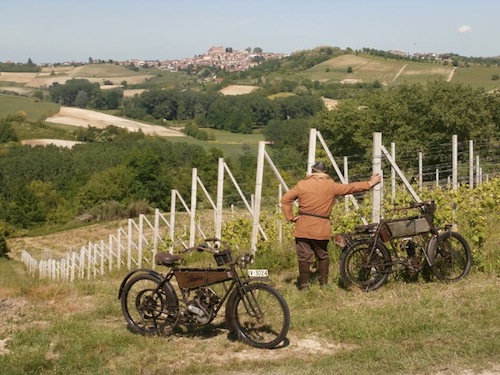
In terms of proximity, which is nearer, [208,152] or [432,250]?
[432,250]

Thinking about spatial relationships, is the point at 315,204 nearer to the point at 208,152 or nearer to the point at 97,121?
the point at 208,152

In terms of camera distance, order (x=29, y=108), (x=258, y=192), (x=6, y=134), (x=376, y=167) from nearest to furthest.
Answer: (x=376, y=167) < (x=258, y=192) < (x=6, y=134) < (x=29, y=108)

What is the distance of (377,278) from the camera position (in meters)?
7.80

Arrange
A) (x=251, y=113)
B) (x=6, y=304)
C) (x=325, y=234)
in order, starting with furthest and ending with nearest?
(x=251, y=113), (x=6, y=304), (x=325, y=234)

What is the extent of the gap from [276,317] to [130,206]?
193 ft

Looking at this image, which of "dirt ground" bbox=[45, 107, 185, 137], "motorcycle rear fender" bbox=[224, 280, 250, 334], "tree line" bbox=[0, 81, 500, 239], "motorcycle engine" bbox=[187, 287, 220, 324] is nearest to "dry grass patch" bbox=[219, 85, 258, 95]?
"tree line" bbox=[0, 81, 500, 239]

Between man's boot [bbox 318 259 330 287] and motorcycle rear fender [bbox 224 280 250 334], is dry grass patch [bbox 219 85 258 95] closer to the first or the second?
man's boot [bbox 318 259 330 287]

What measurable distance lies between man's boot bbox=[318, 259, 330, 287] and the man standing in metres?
0.21

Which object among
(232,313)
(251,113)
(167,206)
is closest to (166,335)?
(232,313)

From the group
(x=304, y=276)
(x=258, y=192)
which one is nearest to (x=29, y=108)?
(x=258, y=192)

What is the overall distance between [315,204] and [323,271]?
38.9 inches

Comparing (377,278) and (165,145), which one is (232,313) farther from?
(165,145)

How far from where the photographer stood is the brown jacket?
7.48 m

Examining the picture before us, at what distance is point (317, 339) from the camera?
6273mm
